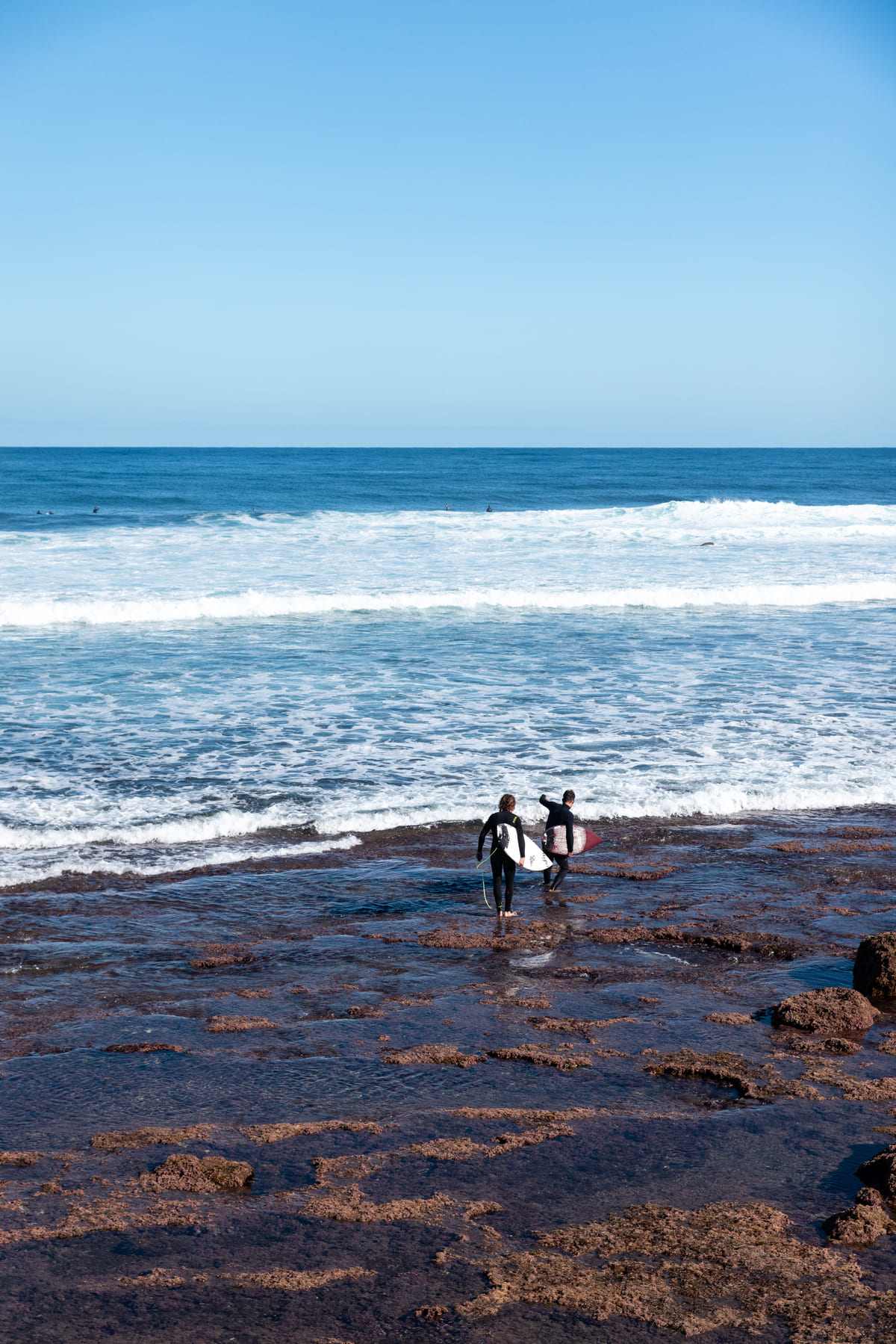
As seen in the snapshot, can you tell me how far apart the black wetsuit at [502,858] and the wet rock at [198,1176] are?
4.36 metres

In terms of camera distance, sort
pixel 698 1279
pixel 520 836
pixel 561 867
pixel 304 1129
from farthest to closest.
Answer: pixel 561 867, pixel 520 836, pixel 304 1129, pixel 698 1279

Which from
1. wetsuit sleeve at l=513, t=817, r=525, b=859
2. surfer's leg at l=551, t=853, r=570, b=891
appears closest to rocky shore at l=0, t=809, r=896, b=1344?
surfer's leg at l=551, t=853, r=570, b=891

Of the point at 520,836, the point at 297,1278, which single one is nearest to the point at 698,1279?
the point at 297,1278

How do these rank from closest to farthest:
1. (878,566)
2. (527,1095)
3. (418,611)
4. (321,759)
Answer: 1. (527,1095)
2. (321,759)
3. (418,611)
4. (878,566)

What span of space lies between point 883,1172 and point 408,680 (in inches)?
569

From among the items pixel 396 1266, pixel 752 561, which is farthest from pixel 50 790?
pixel 752 561

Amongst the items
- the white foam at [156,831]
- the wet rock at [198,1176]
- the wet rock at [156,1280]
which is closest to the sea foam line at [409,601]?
the white foam at [156,831]

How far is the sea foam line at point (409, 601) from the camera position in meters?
25.5

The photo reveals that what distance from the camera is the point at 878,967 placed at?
796cm

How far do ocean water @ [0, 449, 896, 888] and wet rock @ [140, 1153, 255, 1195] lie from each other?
5399 mm

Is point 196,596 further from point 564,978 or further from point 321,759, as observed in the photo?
point 564,978

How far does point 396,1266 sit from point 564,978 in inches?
148

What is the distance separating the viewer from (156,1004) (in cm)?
802

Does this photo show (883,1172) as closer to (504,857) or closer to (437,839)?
(504,857)
